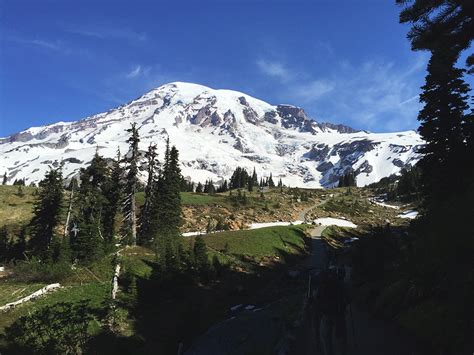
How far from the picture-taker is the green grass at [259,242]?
144 feet

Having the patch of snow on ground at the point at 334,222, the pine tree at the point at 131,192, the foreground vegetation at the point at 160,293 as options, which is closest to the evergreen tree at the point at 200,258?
the foreground vegetation at the point at 160,293

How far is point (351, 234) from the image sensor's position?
6794cm

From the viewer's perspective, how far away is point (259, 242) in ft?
156

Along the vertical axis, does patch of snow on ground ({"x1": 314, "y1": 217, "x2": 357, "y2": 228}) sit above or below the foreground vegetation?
above

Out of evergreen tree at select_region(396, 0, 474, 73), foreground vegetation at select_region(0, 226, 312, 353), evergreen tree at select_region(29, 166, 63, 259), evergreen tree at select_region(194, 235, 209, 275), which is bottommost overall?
foreground vegetation at select_region(0, 226, 312, 353)

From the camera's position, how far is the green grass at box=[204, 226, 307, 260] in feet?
144

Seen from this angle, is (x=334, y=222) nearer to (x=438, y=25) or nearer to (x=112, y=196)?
(x=112, y=196)

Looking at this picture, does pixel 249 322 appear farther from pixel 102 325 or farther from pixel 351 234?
pixel 351 234

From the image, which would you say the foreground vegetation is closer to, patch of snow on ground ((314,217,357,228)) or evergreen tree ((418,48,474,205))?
evergreen tree ((418,48,474,205))

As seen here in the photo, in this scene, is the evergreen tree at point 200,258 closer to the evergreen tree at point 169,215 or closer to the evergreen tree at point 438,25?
the evergreen tree at point 169,215

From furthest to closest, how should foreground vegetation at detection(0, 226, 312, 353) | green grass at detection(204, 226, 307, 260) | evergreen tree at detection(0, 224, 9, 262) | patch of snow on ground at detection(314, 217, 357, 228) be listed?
patch of snow on ground at detection(314, 217, 357, 228), evergreen tree at detection(0, 224, 9, 262), green grass at detection(204, 226, 307, 260), foreground vegetation at detection(0, 226, 312, 353)

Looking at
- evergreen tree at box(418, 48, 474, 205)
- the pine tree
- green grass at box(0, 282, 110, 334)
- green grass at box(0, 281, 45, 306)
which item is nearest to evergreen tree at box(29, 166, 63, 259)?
the pine tree

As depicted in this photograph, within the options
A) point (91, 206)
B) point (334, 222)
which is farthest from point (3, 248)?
point (334, 222)

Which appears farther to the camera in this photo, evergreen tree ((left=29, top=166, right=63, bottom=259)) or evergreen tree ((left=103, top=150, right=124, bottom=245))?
evergreen tree ((left=103, top=150, right=124, bottom=245))
